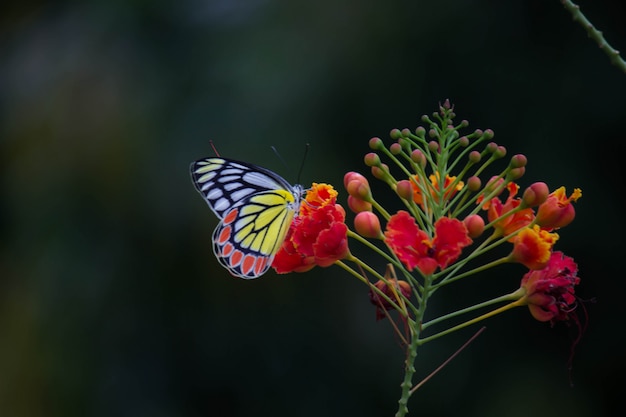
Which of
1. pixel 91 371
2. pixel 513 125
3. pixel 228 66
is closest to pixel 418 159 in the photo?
pixel 513 125

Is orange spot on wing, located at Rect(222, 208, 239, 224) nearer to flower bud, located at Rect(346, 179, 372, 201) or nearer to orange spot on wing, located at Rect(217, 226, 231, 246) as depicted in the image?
orange spot on wing, located at Rect(217, 226, 231, 246)

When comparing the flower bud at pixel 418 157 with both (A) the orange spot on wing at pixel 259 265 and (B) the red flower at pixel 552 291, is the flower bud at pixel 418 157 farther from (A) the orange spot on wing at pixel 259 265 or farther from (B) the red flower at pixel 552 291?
(A) the orange spot on wing at pixel 259 265

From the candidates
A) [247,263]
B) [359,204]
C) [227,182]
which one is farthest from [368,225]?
[227,182]

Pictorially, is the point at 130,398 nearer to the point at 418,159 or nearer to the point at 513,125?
the point at 513,125

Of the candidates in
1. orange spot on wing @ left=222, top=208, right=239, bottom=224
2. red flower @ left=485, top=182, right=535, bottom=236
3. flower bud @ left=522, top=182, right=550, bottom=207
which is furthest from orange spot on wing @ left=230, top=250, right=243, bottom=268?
flower bud @ left=522, top=182, right=550, bottom=207

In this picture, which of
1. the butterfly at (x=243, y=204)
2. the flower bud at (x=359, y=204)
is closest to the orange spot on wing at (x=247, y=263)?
the butterfly at (x=243, y=204)

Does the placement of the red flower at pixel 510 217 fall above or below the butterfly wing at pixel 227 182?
below
